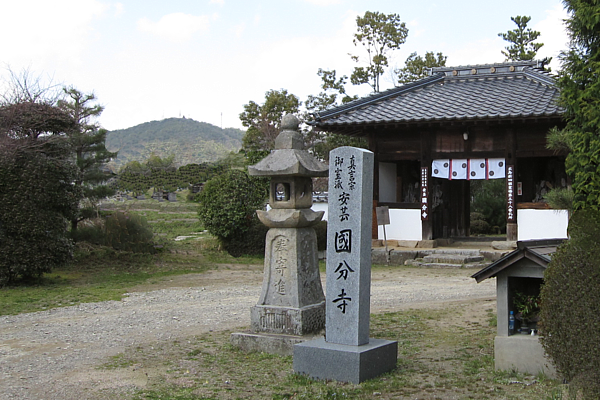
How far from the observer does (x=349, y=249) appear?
6.52 m

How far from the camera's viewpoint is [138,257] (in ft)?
55.7

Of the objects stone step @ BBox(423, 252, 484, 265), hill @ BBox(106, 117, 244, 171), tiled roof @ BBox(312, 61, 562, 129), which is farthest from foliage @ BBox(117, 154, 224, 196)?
stone step @ BBox(423, 252, 484, 265)

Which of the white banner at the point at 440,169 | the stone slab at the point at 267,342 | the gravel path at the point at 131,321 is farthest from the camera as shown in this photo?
the white banner at the point at 440,169

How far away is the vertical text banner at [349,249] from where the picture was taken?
254 inches

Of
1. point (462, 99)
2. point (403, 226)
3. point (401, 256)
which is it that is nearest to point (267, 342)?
point (401, 256)

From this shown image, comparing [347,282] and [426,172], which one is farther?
[426,172]

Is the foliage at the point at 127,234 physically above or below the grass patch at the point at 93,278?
above

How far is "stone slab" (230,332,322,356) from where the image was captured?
7.72m

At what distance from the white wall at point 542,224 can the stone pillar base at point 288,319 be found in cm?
967

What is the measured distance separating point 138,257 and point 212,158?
199 feet

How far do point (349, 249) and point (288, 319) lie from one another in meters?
1.94

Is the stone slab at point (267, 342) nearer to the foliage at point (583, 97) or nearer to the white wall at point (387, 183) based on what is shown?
the foliage at point (583, 97)

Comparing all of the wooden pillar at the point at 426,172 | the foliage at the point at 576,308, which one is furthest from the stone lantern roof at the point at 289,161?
the wooden pillar at the point at 426,172

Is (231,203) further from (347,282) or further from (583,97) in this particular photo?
(583,97)
